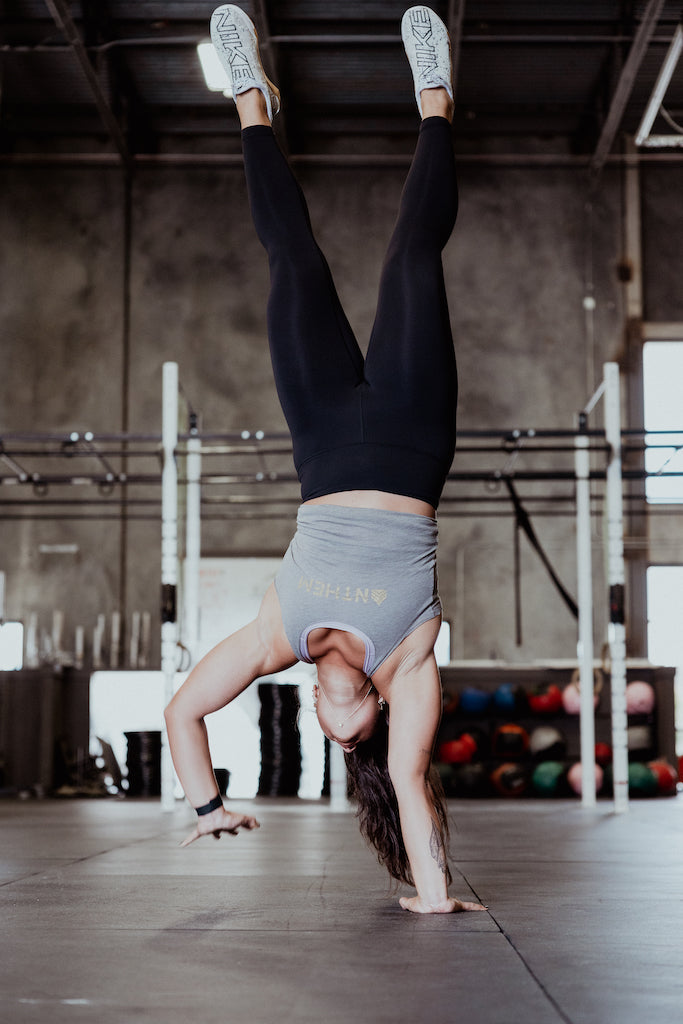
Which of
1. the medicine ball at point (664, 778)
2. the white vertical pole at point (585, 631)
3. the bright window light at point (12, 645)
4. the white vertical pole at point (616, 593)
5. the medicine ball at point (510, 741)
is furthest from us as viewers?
the bright window light at point (12, 645)

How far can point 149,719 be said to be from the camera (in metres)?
9.16

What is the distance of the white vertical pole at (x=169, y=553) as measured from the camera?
5398 mm

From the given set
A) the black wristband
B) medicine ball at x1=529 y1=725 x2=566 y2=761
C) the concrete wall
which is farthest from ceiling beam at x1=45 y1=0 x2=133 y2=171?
the black wristband

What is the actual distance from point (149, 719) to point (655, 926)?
25.3ft

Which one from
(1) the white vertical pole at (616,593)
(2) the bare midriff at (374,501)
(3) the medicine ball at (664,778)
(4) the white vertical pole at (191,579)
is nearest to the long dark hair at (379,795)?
(2) the bare midriff at (374,501)

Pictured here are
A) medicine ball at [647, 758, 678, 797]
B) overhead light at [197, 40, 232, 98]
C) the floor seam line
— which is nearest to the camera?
the floor seam line

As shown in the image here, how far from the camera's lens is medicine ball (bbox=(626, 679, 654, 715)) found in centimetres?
786

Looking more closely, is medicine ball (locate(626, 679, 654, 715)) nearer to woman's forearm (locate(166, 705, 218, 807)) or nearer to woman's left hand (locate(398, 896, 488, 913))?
woman's left hand (locate(398, 896, 488, 913))

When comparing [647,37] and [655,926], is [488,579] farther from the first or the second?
[655,926]

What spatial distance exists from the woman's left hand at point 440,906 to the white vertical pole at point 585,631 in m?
3.79

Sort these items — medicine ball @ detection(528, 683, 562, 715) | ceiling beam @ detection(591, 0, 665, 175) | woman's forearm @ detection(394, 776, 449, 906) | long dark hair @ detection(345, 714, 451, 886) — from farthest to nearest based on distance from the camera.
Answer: ceiling beam @ detection(591, 0, 665, 175), medicine ball @ detection(528, 683, 562, 715), long dark hair @ detection(345, 714, 451, 886), woman's forearm @ detection(394, 776, 449, 906)

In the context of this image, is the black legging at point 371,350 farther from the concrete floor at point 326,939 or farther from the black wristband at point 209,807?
the concrete floor at point 326,939

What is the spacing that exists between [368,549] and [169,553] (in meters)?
3.59

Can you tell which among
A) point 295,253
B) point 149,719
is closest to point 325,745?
point 149,719
